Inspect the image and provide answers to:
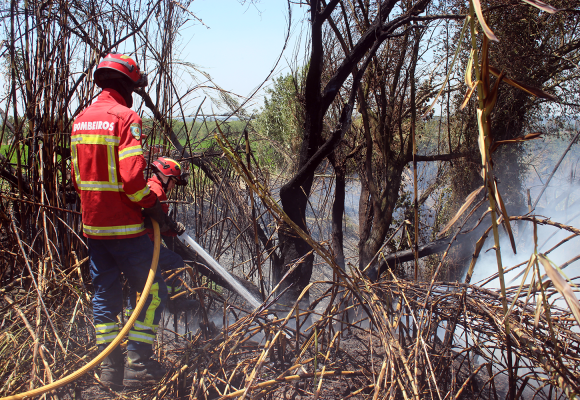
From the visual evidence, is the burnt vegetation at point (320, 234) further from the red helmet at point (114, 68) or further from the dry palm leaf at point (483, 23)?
the red helmet at point (114, 68)

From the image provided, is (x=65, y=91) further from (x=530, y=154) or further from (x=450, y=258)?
(x=530, y=154)

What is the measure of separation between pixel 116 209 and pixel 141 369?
968 millimetres

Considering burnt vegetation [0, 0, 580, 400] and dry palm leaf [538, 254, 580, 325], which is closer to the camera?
dry palm leaf [538, 254, 580, 325]

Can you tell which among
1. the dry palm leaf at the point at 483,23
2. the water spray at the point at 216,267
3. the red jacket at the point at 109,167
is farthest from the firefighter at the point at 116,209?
the dry palm leaf at the point at 483,23

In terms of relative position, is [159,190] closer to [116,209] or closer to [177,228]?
[177,228]

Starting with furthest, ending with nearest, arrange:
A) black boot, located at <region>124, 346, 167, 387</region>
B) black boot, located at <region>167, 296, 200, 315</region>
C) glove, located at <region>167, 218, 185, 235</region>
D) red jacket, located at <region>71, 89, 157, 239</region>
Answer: black boot, located at <region>167, 296, 200, 315</region> → glove, located at <region>167, 218, 185, 235</region> → black boot, located at <region>124, 346, 167, 387</region> → red jacket, located at <region>71, 89, 157, 239</region>

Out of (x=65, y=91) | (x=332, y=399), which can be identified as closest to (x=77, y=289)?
(x=65, y=91)

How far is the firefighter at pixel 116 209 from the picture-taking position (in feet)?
6.77

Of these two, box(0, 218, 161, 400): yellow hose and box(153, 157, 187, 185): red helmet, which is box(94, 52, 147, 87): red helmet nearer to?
box(153, 157, 187, 185): red helmet

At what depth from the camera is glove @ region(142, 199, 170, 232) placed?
2264 millimetres

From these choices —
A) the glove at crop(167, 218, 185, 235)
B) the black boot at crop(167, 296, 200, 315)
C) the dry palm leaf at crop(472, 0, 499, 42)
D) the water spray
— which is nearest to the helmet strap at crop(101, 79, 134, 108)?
the glove at crop(167, 218, 185, 235)

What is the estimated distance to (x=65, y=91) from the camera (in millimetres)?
2520

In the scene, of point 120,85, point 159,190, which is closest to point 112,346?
point 159,190

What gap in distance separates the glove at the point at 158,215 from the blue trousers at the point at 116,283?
0.13 m
